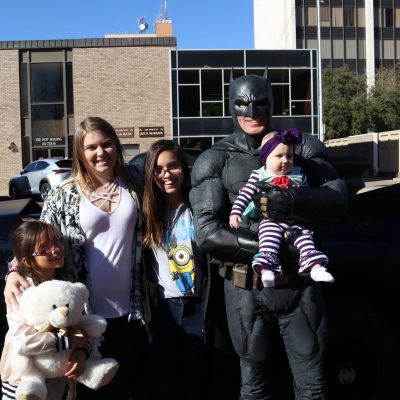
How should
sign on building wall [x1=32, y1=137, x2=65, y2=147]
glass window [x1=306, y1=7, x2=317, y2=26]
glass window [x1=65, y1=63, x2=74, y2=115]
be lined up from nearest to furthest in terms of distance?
glass window [x1=65, y1=63, x2=74, y2=115], sign on building wall [x1=32, y1=137, x2=65, y2=147], glass window [x1=306, y1=7, x2=317, y2=26]

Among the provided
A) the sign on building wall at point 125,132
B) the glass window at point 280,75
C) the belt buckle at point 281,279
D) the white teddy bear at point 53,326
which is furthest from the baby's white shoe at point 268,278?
the glass window at point 280,75

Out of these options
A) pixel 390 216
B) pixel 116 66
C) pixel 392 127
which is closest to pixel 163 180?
pixel 390 216

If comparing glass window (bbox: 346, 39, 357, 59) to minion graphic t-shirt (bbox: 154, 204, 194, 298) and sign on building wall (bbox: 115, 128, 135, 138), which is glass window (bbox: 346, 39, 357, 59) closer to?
sign on building wall (bbox: 115, 128, 135, 138)

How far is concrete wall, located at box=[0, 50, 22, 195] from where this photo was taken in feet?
101

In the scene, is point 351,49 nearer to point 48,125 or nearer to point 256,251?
point 48,125

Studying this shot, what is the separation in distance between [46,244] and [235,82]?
120 cm

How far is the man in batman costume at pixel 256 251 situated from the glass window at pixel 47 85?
29.6 m

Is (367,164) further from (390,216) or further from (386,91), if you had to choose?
(386,91)

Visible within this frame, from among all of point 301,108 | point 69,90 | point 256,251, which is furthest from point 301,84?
point 256,251

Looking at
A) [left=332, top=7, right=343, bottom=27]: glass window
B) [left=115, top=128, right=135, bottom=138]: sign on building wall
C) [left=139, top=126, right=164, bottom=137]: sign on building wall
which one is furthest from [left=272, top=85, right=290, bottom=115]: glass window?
[left=332, top=7, right=343, bottom=27]: glass window

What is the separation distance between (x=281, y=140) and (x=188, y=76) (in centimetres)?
2832

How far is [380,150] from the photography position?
33688mm

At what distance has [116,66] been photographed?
1188 inches

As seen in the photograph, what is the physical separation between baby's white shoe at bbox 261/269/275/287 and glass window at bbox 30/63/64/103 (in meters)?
30.1
